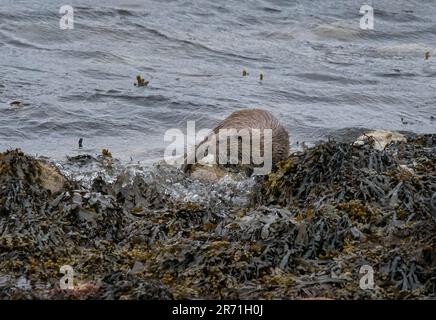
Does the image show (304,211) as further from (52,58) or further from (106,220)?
(52,58)

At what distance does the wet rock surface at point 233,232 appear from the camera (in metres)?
4.58

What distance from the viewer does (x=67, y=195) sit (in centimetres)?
596

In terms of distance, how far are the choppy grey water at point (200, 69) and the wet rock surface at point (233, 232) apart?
7.60 feet

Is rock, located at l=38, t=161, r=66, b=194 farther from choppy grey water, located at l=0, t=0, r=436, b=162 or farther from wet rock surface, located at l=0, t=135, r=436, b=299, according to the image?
choppy grey water, located at l=0, t=0, r=436, b=162

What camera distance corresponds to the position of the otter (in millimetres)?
7789

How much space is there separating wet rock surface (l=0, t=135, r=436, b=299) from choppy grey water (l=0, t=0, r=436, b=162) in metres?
2.32

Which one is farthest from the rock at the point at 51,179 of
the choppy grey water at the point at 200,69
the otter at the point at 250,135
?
the choppy grey water at the point at 200,69

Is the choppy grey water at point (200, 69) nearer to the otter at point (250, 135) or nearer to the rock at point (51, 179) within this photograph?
the otter at point (250, 135)

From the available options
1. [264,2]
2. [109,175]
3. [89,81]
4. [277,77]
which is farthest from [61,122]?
[264,2]

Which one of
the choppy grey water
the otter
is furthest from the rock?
the choppy grey water

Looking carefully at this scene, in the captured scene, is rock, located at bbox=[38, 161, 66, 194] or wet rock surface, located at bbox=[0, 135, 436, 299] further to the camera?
rock, located at bbox=[38, 161, 66, 194]

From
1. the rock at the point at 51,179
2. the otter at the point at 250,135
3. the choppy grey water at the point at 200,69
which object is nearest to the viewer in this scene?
the rock at the point at 51,179
